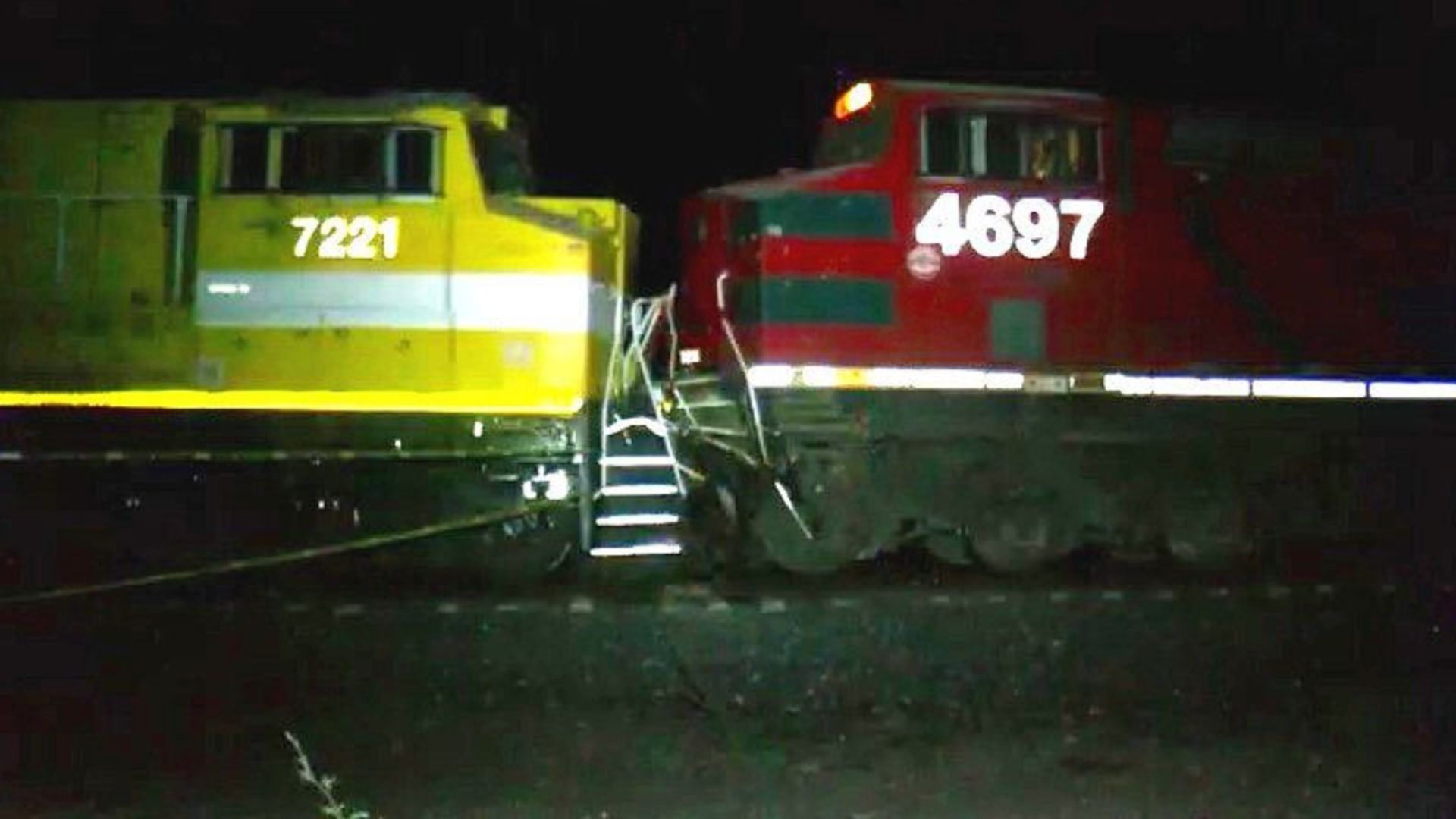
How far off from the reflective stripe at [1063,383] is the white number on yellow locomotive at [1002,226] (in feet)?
3.07

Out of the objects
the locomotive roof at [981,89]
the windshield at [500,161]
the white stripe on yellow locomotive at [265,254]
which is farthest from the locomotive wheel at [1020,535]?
the windshield at [500,161]

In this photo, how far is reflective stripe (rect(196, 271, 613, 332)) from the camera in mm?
11523

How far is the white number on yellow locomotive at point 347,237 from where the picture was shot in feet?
37.7

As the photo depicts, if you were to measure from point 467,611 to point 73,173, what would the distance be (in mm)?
4391

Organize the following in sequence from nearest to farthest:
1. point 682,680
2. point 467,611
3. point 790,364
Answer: point 682,680
point 467,611
point 790,364

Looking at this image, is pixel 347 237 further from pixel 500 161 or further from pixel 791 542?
pixel 791 542

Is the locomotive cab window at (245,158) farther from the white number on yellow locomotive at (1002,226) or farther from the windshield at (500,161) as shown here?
the white number on yellow locomotive at (1002,226)

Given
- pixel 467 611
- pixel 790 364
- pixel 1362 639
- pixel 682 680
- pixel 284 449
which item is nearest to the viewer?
pixel 682 680

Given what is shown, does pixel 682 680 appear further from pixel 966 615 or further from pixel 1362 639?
pixel 1362 639

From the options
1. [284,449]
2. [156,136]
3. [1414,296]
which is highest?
[156,136]

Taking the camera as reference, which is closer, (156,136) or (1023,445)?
(156,136)

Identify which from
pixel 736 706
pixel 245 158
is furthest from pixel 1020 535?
pixel 245 158

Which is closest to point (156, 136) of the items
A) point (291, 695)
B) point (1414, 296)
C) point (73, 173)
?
point (73, 173)

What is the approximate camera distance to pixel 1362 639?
9.52m
